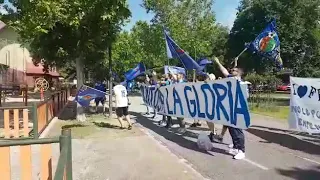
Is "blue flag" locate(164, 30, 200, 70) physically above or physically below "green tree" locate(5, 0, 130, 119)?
below

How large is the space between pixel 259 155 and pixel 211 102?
1.57 meters

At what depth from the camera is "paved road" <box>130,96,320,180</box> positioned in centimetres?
749

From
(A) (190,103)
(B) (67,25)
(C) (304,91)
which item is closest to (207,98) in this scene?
(A) (190,103)

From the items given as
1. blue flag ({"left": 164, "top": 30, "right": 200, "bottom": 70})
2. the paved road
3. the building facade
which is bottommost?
the paved road

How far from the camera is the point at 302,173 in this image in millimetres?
7570

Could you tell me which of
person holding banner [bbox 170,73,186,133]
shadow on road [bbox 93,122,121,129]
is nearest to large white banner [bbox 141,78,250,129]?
person holding banner [bbox 170,73,186,133]

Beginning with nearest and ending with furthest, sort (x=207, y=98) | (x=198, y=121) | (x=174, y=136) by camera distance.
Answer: (x=207, y=98) < (x=174, y=136) < (x=198, y=121)

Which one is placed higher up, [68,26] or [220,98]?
[68,26]

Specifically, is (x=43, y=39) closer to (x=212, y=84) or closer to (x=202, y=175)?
(x=212, y=84)

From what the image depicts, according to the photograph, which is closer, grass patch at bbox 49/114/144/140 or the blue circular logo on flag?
grass patch at bbox 49/114/144/140

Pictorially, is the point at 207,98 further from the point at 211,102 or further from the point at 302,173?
the point at 302,173

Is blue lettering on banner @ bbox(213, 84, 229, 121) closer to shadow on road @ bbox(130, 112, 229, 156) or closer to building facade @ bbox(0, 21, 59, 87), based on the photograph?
shadow on road @ bbox(130, 112, 229, 156)

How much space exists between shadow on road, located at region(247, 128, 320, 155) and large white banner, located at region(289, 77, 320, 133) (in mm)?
437

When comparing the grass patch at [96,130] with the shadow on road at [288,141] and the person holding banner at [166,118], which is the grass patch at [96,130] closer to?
the person holding banner at [166,118]
